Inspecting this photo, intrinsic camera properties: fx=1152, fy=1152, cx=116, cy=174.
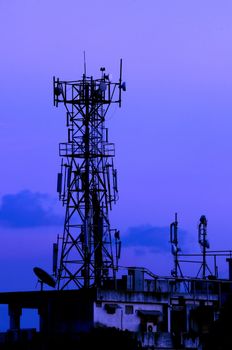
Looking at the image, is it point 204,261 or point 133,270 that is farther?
point 204,261

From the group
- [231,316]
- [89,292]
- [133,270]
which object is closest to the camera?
[231,316]

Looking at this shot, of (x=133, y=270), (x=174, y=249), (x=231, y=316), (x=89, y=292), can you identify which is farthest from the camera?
(x=174, y=249)

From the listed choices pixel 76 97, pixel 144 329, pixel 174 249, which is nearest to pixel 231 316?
pixel 144 329

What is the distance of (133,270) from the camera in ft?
207

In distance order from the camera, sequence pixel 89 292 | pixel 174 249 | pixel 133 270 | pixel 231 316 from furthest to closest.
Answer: pixel 174 249 < pixel 133 270 < pixel 89 292 < pixel 231 316

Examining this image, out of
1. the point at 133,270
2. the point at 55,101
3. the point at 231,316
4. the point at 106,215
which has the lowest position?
the point at 231,316

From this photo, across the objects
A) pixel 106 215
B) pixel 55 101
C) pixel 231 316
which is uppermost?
pixel 55 101

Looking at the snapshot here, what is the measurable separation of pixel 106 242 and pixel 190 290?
19.0ft

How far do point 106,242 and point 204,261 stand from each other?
232 inches

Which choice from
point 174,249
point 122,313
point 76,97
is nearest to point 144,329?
point 122,313

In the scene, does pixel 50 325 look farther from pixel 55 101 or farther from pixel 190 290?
pixel 55 101

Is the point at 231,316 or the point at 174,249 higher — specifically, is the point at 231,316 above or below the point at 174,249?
below

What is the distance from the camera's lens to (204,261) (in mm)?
67875

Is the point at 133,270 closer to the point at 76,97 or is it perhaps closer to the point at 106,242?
the point at 106,242
